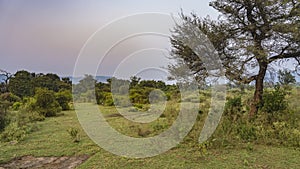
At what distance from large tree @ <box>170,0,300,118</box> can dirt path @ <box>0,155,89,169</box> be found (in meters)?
4.37

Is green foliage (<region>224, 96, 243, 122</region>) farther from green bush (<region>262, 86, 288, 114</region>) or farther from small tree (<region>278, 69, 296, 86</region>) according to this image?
small tree (<region>278, 69, 296, 86</region>)

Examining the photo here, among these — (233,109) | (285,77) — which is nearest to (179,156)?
(233,109)

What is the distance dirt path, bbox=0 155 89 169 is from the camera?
4.14m

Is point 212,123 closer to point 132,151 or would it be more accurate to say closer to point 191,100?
point 191,100

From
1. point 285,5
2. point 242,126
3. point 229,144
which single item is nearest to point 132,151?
point 229,144

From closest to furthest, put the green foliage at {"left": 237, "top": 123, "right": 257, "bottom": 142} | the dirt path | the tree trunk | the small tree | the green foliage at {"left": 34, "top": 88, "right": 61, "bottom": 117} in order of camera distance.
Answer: the dirt path → the green foliage at {"left": 237, "top": 123, "right": 257, "bottom": 142} → the tree trunk → the small tree → the green foliage at {"left": 34, "top": 88, "right": 61, "bottom": 117}

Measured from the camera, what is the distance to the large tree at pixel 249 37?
6441 millimetres

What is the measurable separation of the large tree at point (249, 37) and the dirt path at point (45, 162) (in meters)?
4.37

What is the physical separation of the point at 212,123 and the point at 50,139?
3.92 metres

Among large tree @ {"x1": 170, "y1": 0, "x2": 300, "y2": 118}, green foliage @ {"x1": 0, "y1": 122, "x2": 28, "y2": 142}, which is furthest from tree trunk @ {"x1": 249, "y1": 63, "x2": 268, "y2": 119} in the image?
green foliage @ {"x1": 0, "y1": 122, "x2": 28, "y2": 142}

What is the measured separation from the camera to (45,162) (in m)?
4.36

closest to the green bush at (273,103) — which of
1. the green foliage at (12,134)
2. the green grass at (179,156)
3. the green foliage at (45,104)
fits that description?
the green grass at (179,156)

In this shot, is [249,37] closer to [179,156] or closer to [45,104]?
[179,156]

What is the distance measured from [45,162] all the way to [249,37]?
602cm
